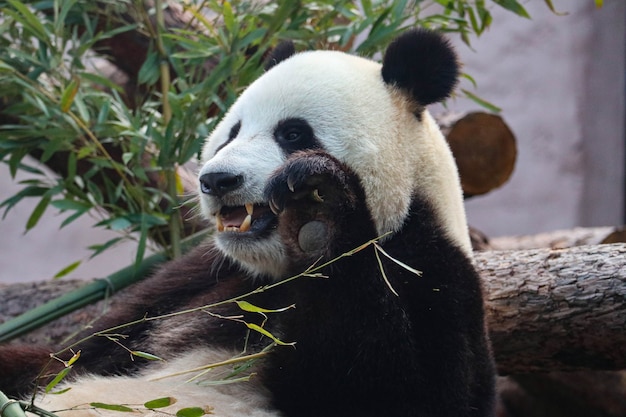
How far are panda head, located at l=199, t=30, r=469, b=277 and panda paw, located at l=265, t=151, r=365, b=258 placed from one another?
141 millimetres

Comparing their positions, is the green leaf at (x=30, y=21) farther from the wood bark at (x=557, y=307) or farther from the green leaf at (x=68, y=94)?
the wood bark at (x=557, y=307)

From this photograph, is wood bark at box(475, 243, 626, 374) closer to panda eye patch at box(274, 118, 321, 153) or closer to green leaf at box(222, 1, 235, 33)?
panda eye patch at box(274, 118, 321, 153)

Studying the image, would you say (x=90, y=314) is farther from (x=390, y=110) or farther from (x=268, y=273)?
(x=390, y=110)

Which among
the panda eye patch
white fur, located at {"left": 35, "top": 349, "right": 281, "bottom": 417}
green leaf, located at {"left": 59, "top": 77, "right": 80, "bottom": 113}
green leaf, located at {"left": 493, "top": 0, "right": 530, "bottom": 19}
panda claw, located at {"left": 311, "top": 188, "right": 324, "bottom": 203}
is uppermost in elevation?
green leaf, located at {"left": 493, "top": 0, "right": 530, "bottom": 19}

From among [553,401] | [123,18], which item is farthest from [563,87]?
[123,18]

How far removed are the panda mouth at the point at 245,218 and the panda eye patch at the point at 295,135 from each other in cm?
20

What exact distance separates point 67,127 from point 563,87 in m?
5.94

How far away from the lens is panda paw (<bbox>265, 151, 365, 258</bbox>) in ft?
5.62

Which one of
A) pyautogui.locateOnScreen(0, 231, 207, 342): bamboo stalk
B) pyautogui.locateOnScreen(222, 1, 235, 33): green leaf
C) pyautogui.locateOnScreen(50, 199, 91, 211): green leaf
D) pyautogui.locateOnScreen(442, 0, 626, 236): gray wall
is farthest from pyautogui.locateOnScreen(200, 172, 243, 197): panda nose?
pyautogui.locateOnScreen(442, 0, 626, 236): gray wall

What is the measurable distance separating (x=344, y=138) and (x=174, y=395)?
792mm

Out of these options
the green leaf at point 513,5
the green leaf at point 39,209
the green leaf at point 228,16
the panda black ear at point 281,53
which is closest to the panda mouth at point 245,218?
the panda black ear at point 281,53

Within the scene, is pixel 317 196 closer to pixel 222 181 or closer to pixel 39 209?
pixel 222 181

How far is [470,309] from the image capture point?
195cm

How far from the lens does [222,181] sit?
74.2 inches
